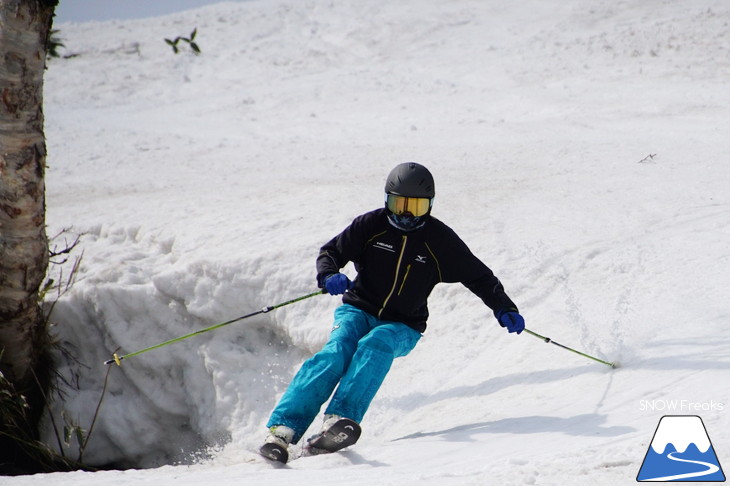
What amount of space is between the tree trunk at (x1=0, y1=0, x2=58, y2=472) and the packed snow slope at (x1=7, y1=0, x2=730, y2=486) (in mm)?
637

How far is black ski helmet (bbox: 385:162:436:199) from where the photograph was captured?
175 inches

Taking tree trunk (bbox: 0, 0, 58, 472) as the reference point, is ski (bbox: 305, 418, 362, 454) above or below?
below

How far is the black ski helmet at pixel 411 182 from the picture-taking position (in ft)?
14.6

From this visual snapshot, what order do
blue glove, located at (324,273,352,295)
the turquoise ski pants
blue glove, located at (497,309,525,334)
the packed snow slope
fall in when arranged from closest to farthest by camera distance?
1. the packed snow slope
2. the turquoise ski pants
3. blue glove, located at (497,309,525,334)
4. blue glove, located at (324,273,352,295)

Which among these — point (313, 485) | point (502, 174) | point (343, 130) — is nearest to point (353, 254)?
point (313, 485)

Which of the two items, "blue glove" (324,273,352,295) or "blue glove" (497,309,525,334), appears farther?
"blue glove" (324,273,352,295)

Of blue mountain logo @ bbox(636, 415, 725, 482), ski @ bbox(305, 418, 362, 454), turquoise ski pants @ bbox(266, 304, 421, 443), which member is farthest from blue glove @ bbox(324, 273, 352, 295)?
blue mountain logo @ bbox(636, 415, 725, 482)

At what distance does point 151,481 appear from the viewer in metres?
3.51

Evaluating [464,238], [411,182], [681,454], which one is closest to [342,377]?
[411,182]

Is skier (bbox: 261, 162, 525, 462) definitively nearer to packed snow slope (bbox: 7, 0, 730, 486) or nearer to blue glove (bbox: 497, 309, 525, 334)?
blue glove (bbox: 497, 309, 525, 334)

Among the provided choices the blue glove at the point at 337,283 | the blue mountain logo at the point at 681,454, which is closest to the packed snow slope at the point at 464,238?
the blue mountain logo at the point at 681,454

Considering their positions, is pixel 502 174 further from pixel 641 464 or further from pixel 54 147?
pixel 54 147

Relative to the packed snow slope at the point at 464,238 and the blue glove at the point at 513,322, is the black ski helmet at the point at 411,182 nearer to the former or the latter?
the blue glove at the point at 513,322

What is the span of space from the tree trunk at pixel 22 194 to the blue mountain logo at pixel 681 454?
3955 mm
